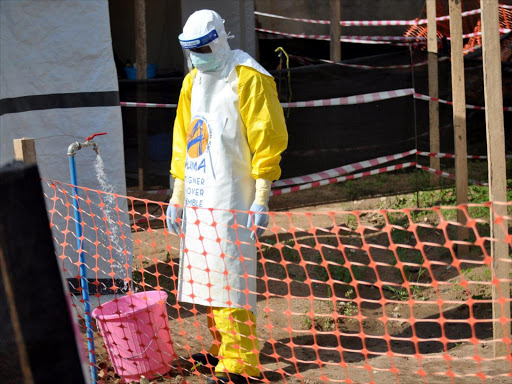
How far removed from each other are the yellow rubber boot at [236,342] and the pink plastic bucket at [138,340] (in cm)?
35

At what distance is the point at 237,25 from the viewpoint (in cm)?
799

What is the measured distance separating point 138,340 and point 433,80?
412 cm

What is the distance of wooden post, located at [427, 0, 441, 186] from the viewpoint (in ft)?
22.4

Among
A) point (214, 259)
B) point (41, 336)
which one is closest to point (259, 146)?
point (214, 259)

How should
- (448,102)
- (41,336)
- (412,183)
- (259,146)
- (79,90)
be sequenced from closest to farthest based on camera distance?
(41,336), (259,146), (79,90), (448,102), (412,183)

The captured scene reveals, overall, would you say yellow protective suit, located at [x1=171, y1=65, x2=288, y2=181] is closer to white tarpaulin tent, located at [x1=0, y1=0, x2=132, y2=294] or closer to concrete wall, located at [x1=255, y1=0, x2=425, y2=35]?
white tarpaulin tent, located at [x1=0, y1=0, x2=132, y2=294]

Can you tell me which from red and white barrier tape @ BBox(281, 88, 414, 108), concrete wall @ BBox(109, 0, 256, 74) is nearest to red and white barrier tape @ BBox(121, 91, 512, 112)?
red and white barrier tape @ BBox(281, 88, 414, 108)

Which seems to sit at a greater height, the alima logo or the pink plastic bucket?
the alima logo

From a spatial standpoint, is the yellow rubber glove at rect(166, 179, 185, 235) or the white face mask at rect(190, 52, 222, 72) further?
the yellow rubber glove at rect(166, 179, 185, 235)

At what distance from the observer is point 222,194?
159 inches

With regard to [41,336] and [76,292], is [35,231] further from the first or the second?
[76,292]

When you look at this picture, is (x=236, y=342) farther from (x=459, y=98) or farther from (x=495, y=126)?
(x=459, y=98)

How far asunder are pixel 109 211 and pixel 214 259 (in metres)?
1.39

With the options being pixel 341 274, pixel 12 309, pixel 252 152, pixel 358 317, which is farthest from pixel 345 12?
pixel 12 309
